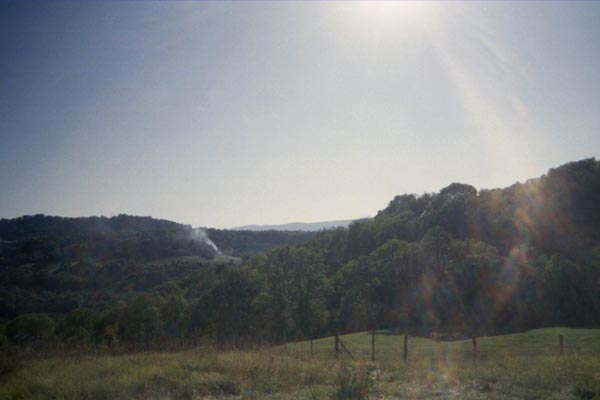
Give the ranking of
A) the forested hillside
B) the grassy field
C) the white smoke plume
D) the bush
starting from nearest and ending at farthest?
the grassy field
the bush
the forested hillside
the white smoke plume

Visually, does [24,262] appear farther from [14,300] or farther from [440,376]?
[440,376]

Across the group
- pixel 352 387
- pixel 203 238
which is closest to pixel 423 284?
pixel 352 387

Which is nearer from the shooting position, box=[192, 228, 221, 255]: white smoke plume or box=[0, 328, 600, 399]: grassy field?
box=[0, 328, 600, 399]: grassy field

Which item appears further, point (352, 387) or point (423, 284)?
point (423, 284)

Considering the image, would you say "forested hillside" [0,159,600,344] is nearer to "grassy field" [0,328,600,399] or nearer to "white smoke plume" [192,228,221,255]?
"grassy field" [0,328,600,399]

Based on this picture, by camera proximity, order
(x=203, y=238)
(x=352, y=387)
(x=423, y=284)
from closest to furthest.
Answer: (x=352, y=387) < (x=423, y=284) < (x=203, y=238)

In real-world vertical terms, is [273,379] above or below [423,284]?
above

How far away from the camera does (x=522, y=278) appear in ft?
140

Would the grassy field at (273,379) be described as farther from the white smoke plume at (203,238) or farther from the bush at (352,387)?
the white smoke plume at (203,238)

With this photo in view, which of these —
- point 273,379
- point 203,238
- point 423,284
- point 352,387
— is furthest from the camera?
point 203,238

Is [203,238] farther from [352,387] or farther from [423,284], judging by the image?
[352,387]

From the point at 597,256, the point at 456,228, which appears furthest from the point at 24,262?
the point at 597,256

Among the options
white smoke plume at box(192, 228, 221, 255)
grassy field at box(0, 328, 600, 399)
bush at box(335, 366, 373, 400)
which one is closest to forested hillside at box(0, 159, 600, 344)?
grassy field at box(0, 328, 600, 399)

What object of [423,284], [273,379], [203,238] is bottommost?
[423,284]
